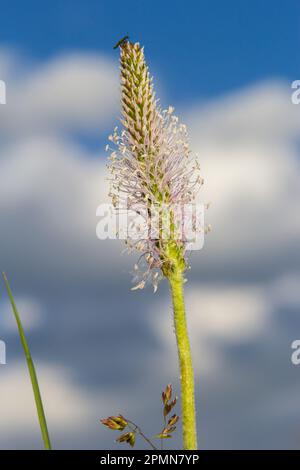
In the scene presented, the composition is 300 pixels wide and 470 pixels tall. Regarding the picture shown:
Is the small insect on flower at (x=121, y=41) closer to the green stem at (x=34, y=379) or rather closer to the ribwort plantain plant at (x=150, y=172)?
the ribwort plantain plant at (x=150, y=172)

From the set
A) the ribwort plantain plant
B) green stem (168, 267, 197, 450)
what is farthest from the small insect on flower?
green stem (168, 267, 197, 450)

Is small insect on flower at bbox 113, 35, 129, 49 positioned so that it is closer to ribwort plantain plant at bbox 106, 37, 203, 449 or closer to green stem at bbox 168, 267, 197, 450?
ribwort plantain plant at bbox 106, 37, 203, 449

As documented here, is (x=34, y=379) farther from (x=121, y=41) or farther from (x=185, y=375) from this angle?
(x=121, y=41)

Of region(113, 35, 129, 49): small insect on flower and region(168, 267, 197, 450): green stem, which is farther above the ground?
region(113, 35, 129, 49): small insect on flower

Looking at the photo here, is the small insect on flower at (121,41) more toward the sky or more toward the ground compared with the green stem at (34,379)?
more toward the sky

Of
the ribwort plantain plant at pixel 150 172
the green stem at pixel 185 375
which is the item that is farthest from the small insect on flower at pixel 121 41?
the green stem at pixel 185 375

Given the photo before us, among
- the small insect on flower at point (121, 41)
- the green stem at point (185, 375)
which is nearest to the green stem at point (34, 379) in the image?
the green stem at point (185, 375)

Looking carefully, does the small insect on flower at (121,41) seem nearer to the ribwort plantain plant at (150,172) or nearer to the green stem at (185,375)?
the ribwort plantain plant at (150,172)

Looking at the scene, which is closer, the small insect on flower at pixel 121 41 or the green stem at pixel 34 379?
the green stem at pixel 34 379
